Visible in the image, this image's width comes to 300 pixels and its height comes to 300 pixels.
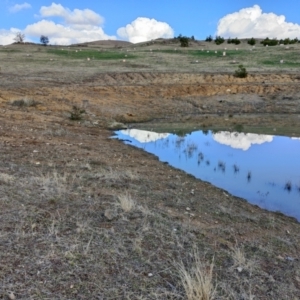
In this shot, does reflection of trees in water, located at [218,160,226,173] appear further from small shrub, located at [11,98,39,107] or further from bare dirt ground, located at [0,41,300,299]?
small shrub, located at [11,98,39,107]

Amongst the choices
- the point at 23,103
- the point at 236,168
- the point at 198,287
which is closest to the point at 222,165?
the point at 236,168

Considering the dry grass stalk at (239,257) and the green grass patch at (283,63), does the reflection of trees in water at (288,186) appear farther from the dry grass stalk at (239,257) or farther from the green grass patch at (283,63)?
the green grass patch at (283,63)

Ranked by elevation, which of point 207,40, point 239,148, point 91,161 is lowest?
point 239,148

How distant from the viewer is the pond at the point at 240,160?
9.54 m

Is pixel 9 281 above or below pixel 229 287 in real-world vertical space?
above

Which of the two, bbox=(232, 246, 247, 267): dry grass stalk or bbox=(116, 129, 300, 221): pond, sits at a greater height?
bbox=(232, 246, 247, 267): dry grass stalk

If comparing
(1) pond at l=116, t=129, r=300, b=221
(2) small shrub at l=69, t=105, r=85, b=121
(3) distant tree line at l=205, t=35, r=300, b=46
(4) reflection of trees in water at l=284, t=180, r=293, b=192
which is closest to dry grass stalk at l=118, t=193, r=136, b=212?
(1) pond at l=116, t=129, r=300, b=221

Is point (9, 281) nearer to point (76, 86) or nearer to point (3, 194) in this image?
point (3, 194)

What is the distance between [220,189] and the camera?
31.0ft

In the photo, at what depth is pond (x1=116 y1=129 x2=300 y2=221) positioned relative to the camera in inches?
376

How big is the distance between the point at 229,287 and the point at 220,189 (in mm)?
5210

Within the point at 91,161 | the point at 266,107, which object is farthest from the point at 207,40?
the point at 91,161

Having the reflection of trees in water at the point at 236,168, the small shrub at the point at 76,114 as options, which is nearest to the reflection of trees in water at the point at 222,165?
the reflection of trees in water at the point at 236,168

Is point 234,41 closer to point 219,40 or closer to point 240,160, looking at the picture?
point 219,40
